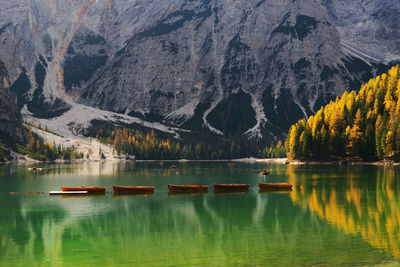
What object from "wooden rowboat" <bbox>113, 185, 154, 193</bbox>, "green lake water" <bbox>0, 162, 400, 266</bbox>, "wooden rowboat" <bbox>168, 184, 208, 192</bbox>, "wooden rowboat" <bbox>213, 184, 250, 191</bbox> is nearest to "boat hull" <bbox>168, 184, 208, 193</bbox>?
"wooden rowboat" <bbox>168, 184, 208, 192</bbox>

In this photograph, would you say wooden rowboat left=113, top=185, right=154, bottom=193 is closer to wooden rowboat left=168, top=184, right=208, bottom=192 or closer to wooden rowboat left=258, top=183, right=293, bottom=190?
wooden rowboat left=168, top=184, right=208, bottom=192

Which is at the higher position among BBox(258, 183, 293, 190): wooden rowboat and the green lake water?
BBox(258, 183, 293, 190): wooden rowboat

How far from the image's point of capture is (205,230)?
5453 cm

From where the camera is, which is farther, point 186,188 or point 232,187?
point 232,187

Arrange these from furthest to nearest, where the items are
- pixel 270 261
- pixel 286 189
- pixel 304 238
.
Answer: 1. pixel 286 189
2. pixel 304 238
3. pixel 270 261

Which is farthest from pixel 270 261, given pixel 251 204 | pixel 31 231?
pixel 251 204

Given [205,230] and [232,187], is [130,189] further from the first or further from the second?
[205,230]

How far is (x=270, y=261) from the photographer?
39.7 meters

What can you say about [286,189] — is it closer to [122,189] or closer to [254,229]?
[122,189]

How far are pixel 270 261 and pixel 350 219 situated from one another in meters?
24.8

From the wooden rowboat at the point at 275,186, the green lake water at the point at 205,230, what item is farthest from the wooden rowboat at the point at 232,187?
the green lake water at the point at 205,230

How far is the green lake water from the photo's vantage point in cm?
4128

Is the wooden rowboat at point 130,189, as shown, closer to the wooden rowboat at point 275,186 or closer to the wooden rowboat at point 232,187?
the wooden rowboat at point 232,187

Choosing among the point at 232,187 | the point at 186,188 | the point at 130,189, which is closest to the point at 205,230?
the point at 186,188
